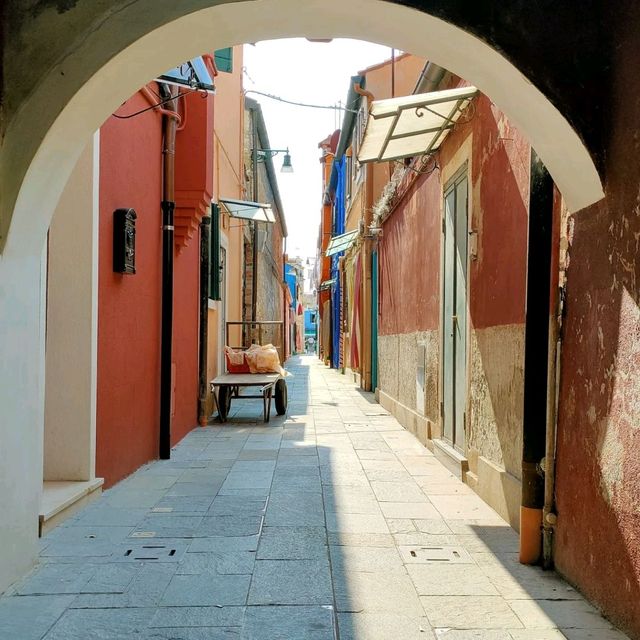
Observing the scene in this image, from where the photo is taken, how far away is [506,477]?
444 centimetres

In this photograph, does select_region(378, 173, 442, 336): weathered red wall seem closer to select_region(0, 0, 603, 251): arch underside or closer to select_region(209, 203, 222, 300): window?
select_region(209, 203, 222, 300): window

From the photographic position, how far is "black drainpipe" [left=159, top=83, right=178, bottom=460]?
6562 mm

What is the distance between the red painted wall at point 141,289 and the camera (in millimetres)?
5082

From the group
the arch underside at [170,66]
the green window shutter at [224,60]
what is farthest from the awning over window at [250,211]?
the arch underside at [170,66]

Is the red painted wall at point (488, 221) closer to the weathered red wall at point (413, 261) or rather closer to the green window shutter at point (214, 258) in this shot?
the weathered red wall at point (413, 261)

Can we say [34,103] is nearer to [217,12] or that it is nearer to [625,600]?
[217,12]

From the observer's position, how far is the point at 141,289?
6.04 metres

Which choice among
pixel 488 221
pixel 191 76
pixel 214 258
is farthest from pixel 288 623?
pixel 214 258

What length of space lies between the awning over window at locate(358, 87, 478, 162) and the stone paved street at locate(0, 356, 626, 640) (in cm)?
294

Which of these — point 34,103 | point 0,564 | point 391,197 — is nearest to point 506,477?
point 0,564

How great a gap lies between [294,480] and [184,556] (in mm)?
1978

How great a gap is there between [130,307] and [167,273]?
1.05 metres

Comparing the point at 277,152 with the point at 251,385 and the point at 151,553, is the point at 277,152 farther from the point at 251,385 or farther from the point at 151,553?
the point at 151,553

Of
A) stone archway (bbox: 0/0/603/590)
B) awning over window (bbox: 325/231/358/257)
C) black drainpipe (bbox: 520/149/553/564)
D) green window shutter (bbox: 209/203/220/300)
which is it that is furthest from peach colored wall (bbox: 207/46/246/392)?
black drainpipe (bbox: 520/149/553/564)
